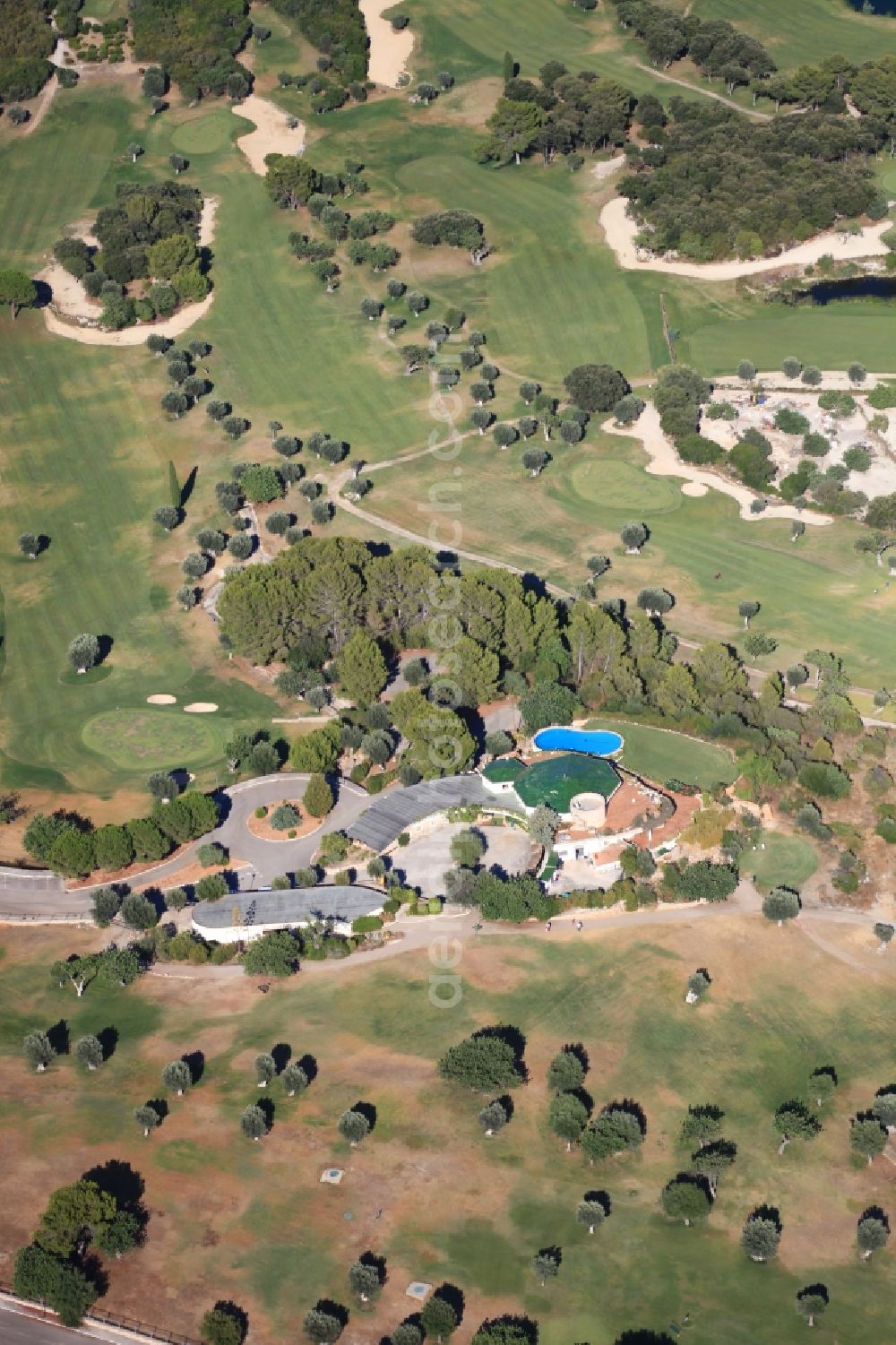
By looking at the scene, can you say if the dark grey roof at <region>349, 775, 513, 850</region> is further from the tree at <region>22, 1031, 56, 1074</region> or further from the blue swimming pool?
the tree at <region>22, 1031, 56, 1074</region>

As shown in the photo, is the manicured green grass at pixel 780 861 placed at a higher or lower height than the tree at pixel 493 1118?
higher

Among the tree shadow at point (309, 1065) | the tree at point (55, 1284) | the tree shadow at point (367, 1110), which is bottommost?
Result: the tree shadow at point (309, 1065)

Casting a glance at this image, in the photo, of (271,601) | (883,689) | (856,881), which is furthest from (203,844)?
(883,689)

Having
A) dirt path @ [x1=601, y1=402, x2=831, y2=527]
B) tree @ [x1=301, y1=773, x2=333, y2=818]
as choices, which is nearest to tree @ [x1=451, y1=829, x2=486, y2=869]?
tree @ [x1=301, y1=773, x2=333, y2=818]

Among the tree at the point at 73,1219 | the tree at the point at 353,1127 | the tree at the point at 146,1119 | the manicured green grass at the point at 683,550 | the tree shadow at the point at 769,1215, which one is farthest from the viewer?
the manicured green grass at the point at 683,550

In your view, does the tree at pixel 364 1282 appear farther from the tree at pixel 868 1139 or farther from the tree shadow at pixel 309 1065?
the tree at pixel 868 1139

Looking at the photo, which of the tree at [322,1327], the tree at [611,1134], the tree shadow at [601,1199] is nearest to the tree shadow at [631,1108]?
the tree at [611,1134]

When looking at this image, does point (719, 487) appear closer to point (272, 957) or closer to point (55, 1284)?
point (272, 957)
